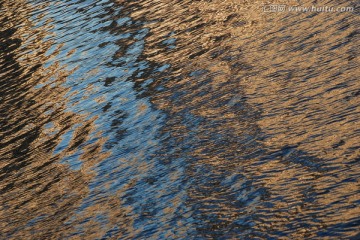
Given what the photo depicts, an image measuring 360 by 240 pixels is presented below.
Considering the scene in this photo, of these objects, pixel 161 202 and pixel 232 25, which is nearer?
pixel 161 202

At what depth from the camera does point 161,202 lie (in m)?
14.1

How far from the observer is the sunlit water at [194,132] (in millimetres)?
12781

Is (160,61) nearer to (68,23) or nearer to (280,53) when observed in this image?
(280,53)

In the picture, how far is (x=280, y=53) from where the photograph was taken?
19.3 m

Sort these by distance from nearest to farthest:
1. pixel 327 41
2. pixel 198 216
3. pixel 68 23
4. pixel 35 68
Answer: pixel 198 216
pixel 327 41
pixel 35 68
pixel 68 23

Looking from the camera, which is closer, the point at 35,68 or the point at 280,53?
the point at 280,53

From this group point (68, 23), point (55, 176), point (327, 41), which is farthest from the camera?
point (68, 23)

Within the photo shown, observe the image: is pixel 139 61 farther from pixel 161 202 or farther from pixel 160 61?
pixel 161 202

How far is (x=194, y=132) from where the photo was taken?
16.8 metres

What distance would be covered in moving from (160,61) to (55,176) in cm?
719

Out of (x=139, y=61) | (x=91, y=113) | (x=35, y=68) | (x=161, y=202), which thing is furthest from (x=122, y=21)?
(x=161, y=202)

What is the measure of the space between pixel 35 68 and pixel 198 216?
1729 cm

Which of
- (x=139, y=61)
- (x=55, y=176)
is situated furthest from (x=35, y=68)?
(x=55, y=176)

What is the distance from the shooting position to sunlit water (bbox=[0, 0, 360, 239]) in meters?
12.8
